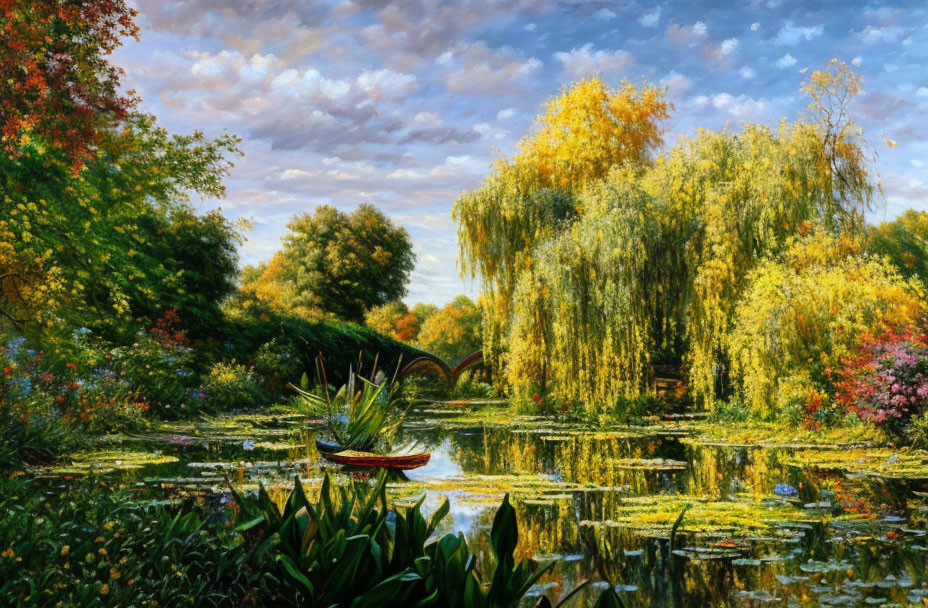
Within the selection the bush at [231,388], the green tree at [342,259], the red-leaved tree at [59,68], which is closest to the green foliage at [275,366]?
the bush at [231,388]

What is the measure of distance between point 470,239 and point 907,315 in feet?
24.2

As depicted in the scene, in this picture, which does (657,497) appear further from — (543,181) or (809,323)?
(543,181)

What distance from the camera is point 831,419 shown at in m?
10.4

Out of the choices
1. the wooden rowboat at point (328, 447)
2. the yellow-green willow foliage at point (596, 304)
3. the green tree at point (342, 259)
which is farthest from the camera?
A: the green tree at point (342, 259)

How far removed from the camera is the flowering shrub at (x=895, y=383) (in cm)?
812

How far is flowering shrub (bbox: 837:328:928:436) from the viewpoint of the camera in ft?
26.6

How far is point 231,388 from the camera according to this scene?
45.4ft

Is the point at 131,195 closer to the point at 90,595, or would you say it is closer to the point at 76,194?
the point at 76,194

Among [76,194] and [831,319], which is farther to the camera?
[76,194]

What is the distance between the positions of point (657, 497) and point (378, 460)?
2.66 metres

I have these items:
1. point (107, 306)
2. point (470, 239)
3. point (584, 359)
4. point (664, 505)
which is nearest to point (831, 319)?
point (584, 359)

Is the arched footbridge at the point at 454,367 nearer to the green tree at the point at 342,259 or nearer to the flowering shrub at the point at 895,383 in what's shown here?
the green tree at the point at 342,259

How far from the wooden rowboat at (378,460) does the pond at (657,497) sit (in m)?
0.15

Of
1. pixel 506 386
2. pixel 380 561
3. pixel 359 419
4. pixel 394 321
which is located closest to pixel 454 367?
pixel 506 386
